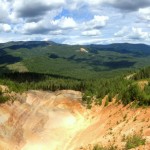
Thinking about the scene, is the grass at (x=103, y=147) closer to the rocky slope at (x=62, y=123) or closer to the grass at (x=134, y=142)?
the rocky slope at (x=62, y=123)

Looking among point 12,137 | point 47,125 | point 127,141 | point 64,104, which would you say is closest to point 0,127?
point 12,137

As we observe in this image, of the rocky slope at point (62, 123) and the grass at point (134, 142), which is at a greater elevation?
the grass at point (134, 142)

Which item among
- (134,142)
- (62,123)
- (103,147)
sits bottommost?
(62,123)

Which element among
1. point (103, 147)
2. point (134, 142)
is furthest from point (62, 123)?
point (134, 142)

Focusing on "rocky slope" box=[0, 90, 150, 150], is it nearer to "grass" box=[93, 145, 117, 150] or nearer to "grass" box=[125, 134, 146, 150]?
→ "grass" box=[93, 145, 117, 150]

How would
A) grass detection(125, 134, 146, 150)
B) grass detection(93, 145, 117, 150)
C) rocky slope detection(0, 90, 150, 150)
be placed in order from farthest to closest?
1. rocky slope detection(0, 90, 150, 150)
2. grass detection(93, 145, 117, 150)
3. grass detection(125, 134, 146, 150)

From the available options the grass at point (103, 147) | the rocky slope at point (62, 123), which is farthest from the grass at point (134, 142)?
the grass at point (103, 147)

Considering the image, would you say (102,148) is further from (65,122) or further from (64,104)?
(64,104)

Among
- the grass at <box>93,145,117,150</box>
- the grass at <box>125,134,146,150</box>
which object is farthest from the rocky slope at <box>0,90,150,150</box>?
the grass at <box>125,134,146,150</box>

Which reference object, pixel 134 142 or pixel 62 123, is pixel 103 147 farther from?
pixel 62 123
